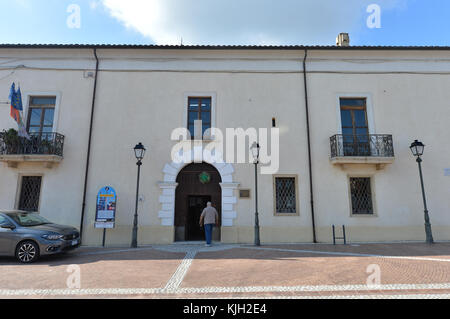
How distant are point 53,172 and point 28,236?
174 inches

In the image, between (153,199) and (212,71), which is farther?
(212,71)

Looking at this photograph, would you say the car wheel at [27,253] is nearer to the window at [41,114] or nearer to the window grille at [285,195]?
the window at [41,114]

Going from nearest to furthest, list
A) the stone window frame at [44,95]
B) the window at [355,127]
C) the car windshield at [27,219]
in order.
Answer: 1. the car windshield at [27,219]
2. the window at [355,127]
3. the stone window frame at [44,95]

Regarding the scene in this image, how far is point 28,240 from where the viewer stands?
7637mm

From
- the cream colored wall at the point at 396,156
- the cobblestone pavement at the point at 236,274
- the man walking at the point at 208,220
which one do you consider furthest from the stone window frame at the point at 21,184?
the cream colored wall at the point at 396,156

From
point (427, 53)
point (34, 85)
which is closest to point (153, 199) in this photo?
point (34, 85)

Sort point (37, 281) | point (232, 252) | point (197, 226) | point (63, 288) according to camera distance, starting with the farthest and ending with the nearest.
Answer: point (197, 226)
point (232, 252)
point (37, 281)
point (63, 288)

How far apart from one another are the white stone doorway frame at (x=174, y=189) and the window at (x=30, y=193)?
17.3 feet

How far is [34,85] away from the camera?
40.0ft

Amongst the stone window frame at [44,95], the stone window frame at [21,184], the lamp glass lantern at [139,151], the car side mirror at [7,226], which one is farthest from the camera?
the stone window frame at [44,95]

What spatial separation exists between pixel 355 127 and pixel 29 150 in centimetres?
1426

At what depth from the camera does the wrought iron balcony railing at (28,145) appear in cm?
1096

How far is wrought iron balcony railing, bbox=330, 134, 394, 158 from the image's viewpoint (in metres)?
11.4
